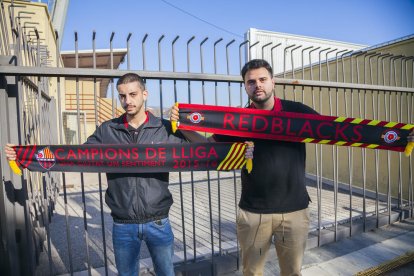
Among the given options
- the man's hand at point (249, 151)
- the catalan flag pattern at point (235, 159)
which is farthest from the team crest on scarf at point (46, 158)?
the man's hand at point (249, 151)

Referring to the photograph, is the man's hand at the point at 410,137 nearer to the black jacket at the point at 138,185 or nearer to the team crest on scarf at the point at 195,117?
the team crest on scarf at the point at 195,117

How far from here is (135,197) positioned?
2.44 metres

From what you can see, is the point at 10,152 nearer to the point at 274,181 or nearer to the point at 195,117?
the point at 195,117

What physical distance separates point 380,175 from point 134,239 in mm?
8133

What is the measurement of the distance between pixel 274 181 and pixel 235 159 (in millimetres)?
395

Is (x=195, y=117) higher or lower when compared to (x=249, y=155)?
higher

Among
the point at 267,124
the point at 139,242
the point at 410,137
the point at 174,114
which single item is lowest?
the point at 139,242

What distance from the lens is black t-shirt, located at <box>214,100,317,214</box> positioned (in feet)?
8.61

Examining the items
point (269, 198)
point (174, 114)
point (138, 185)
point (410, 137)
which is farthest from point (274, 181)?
point (410, 137)

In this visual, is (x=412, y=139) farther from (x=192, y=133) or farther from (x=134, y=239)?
(x=134, y=239)

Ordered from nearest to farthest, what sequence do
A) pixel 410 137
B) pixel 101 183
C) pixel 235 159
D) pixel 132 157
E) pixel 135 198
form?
pixel 135 198, pixel 132 157, pixel 235 159, pixel 410 137, pixel 101 183

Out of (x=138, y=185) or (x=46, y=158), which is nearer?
(x=138, y=185)

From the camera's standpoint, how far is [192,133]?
9.48ft

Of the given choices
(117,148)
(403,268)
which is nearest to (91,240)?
(117,148)
